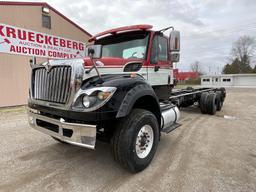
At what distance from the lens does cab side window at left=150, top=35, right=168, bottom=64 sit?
3478mm

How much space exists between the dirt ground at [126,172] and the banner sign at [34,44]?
225 inches

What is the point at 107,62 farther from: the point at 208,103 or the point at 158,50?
the point at 208,103

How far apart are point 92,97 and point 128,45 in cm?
171

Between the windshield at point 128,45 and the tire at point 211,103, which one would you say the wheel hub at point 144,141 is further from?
the tire at point 211,103

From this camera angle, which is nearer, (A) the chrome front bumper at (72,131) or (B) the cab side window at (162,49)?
(A) the chrome front bumper at (72,131)

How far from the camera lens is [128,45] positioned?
3.49 metres

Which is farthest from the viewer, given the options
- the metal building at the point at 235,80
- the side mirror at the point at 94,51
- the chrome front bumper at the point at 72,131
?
the metal building at the point at 235,80

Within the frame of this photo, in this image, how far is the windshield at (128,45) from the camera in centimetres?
338

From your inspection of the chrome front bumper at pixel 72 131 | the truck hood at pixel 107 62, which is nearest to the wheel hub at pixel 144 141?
the chrome front bumper at pixel 72 131

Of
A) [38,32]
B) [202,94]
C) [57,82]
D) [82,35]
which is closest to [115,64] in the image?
[57,82]

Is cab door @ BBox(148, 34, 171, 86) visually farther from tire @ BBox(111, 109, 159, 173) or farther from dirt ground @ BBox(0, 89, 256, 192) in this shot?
dirt ground @ BBox(0, 89, 256, 192)

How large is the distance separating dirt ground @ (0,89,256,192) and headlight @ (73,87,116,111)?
114cm

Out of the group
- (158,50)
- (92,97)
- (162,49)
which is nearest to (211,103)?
(162,49)

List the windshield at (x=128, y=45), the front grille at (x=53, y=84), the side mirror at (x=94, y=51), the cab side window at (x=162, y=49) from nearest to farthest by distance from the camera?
the side mirror at (x=94, y=51)
the front grille at (x=53, y=84)
the windshield at (x=128, y=45)
the cab side window at (x=162, y=49)
